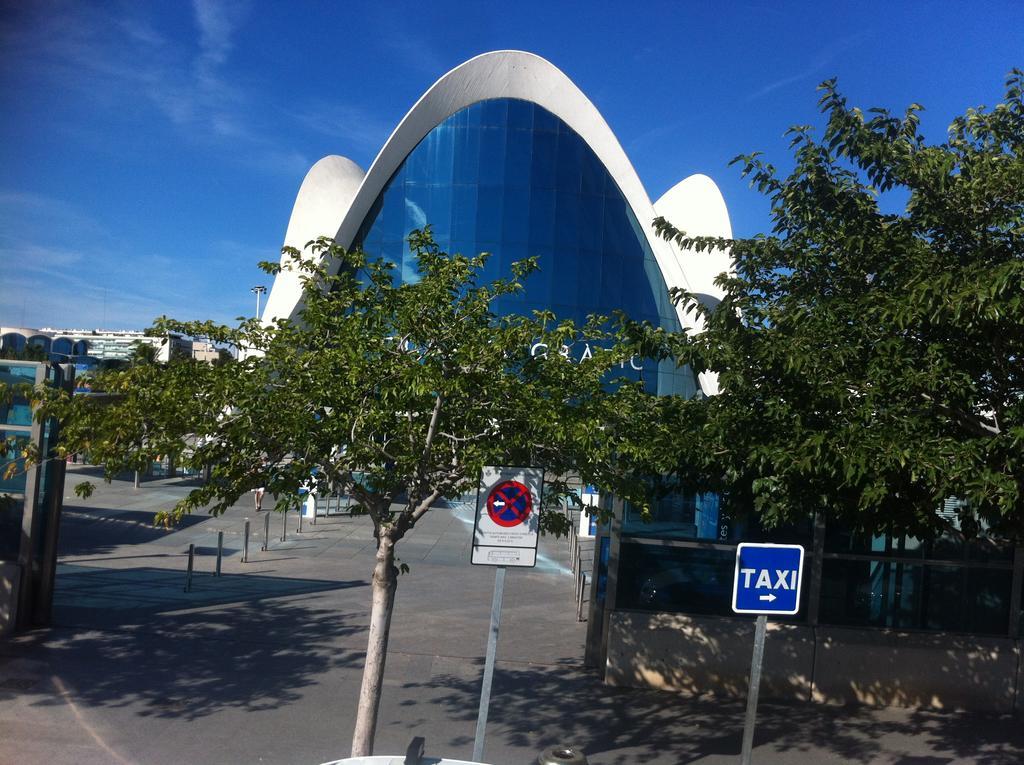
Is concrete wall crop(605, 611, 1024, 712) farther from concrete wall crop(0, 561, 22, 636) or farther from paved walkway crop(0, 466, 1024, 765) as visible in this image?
concrete wall crop(0, 561, 22, 636)

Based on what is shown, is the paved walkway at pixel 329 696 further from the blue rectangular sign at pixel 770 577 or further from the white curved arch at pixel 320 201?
the white curved arch at pixel 320 201

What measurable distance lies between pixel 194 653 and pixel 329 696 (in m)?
2.21

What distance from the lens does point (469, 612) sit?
44.2 feet

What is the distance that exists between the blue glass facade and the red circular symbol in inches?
1232

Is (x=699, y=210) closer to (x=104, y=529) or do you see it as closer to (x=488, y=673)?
(x=104, y=529)

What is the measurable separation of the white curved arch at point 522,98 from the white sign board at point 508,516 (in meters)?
35.6

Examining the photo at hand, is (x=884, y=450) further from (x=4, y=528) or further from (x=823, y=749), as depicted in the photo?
(x=4, y=528)

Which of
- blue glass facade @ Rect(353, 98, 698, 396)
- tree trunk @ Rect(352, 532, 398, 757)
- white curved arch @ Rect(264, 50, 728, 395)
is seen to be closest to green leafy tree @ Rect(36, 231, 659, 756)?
tree trunk @ Rect(352, 532, 398, 757)

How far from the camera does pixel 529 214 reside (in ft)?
127

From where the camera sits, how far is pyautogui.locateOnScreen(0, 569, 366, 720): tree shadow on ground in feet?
28.6

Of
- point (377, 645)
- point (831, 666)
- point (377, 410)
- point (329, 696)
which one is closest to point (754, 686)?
point (377, 645)

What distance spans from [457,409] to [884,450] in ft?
10.2

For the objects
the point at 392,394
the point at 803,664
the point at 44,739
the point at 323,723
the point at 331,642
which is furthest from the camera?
the point at 331,642

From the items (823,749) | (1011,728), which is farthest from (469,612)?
(1011,728)
